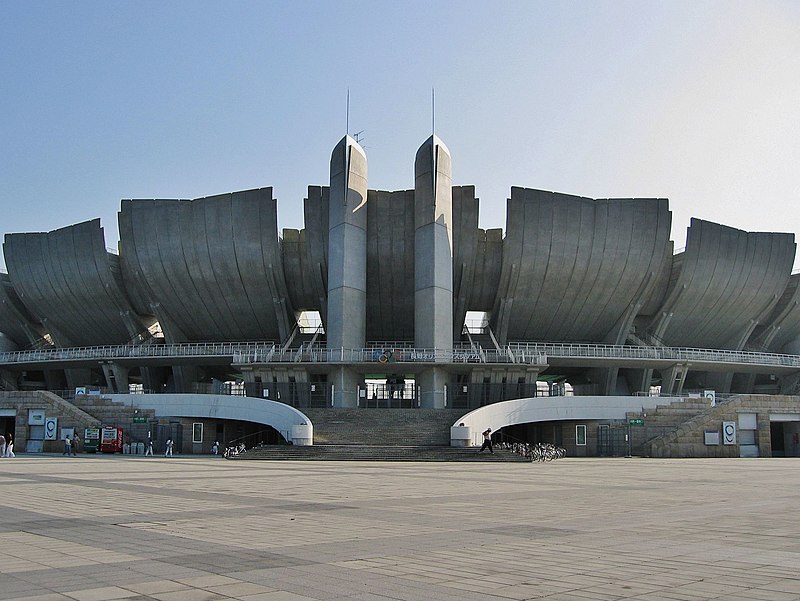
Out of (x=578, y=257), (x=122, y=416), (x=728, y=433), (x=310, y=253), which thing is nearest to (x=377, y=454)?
(x=122, y=416)

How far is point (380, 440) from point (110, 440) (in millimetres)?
13407

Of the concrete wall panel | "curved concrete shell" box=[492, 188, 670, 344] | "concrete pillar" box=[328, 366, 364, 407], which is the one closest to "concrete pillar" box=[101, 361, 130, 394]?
"concrete pillar" box=[328, 366, 364, 407]

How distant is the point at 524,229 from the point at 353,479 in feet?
105

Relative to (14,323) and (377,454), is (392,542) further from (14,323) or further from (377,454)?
(14,323)

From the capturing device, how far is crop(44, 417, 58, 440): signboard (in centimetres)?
3825

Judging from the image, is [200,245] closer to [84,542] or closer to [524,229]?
[524,229]

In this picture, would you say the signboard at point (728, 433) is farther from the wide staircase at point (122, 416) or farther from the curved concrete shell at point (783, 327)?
the wide staircase at point (122, 416)

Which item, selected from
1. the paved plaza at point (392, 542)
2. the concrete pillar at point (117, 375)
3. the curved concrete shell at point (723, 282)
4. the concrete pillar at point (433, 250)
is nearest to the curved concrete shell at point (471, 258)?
the concrete pillar at point (433, 250)

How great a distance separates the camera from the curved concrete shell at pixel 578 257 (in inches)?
1909

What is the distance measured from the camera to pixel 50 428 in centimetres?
3834

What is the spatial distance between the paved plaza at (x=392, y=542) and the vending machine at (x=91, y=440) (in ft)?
73.1

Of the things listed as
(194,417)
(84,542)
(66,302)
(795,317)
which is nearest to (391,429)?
(194,417)

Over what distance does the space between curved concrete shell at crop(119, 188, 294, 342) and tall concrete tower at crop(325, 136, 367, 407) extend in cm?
452

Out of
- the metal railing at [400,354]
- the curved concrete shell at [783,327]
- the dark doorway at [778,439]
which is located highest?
the curved concrete shell at [783,327]
